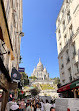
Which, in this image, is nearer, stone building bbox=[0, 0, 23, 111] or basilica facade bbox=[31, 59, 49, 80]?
stone building bbox=[0, 0, 23, 111]

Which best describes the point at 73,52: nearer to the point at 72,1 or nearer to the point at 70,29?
the point at 70,29

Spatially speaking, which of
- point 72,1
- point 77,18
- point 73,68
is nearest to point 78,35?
point 77,18

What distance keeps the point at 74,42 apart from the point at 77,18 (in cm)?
358

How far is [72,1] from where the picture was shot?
61.4ft

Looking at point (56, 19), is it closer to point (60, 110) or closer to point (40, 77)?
point (60, 110)

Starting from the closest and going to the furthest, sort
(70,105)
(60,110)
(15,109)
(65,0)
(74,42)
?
1. (70,105)
2. (60,110)
3. (15,109)
4. (74,42)
5. (65,0)

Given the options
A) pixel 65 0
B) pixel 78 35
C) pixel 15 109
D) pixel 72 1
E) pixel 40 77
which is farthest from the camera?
pixel 40 77

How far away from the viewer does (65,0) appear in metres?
21.6

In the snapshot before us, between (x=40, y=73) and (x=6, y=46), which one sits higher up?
(x=40, y=73)

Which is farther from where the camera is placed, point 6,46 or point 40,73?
point 40,73

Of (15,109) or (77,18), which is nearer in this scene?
(15,109)

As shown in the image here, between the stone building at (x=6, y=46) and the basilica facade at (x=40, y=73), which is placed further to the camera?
the basilica facade at (x=40, y=73)

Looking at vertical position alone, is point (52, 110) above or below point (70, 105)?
below

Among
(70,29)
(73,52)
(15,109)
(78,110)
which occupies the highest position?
(70,29)
